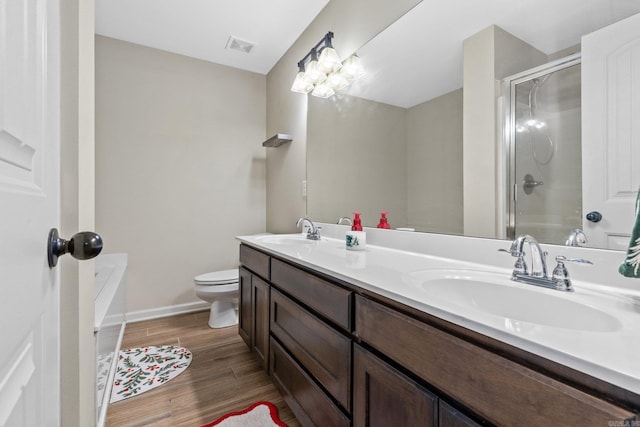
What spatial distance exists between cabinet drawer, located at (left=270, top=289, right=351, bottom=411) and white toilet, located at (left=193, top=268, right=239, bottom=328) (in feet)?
3.32

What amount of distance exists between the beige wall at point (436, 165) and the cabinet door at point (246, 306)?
1.06 metres

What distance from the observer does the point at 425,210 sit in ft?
4.54

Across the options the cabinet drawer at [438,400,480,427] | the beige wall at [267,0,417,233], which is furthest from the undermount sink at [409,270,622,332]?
the beige wall at [267,0,417,233]

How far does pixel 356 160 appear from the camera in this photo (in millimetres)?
1852

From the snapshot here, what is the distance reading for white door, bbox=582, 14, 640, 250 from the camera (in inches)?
29.7

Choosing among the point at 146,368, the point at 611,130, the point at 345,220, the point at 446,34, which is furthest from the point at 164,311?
the point at 611,130

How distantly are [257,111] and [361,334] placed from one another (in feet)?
8.93

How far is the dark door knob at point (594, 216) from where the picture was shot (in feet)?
2.70

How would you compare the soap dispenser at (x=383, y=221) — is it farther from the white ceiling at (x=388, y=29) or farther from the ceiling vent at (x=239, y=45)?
the ceiling vent at (x=239, y=45)

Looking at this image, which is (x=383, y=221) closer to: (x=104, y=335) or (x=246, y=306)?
(x=246, y=306)

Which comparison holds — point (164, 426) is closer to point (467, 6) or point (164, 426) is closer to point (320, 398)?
point (320, 398)

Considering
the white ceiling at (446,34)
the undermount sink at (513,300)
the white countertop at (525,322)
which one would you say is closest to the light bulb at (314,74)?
the white ceiling at (446,34)

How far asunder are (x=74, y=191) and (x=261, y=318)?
1.14m

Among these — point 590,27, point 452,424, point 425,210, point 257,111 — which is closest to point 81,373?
point 452,424
